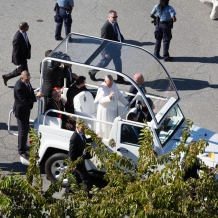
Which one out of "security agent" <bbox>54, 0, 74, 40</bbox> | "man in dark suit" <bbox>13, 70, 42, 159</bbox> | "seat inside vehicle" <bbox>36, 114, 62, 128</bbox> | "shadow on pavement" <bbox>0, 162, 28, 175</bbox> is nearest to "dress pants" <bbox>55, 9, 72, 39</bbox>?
"security agent" <bbox>54, 0, 74, 40</bbox>

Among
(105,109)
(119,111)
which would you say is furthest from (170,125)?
(105,109)

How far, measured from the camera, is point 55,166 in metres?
10.2

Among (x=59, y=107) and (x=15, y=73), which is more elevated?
(x=15, y=73)

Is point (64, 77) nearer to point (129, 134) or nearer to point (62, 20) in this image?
point (129, 134)

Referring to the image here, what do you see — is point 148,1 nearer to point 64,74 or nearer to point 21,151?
point 64,74

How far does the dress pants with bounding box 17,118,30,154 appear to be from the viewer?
1047 cm

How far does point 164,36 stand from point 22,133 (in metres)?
5.29

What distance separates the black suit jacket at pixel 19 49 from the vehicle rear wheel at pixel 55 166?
332 centimetres

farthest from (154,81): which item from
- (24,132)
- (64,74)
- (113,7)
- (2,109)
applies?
(113,7)

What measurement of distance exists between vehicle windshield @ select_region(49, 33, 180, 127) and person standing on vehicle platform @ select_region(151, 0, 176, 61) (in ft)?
13.1

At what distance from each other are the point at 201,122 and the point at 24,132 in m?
3.91

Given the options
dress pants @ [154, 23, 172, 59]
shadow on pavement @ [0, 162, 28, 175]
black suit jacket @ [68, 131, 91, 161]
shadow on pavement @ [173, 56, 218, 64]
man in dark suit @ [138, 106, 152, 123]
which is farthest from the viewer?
shadow on pavement @ [173, 56, 218, 64]

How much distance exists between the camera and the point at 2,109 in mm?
12391

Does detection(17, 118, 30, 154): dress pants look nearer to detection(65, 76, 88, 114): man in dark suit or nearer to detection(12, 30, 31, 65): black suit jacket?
detection(65, 76, 88, 114): man in dark suit
